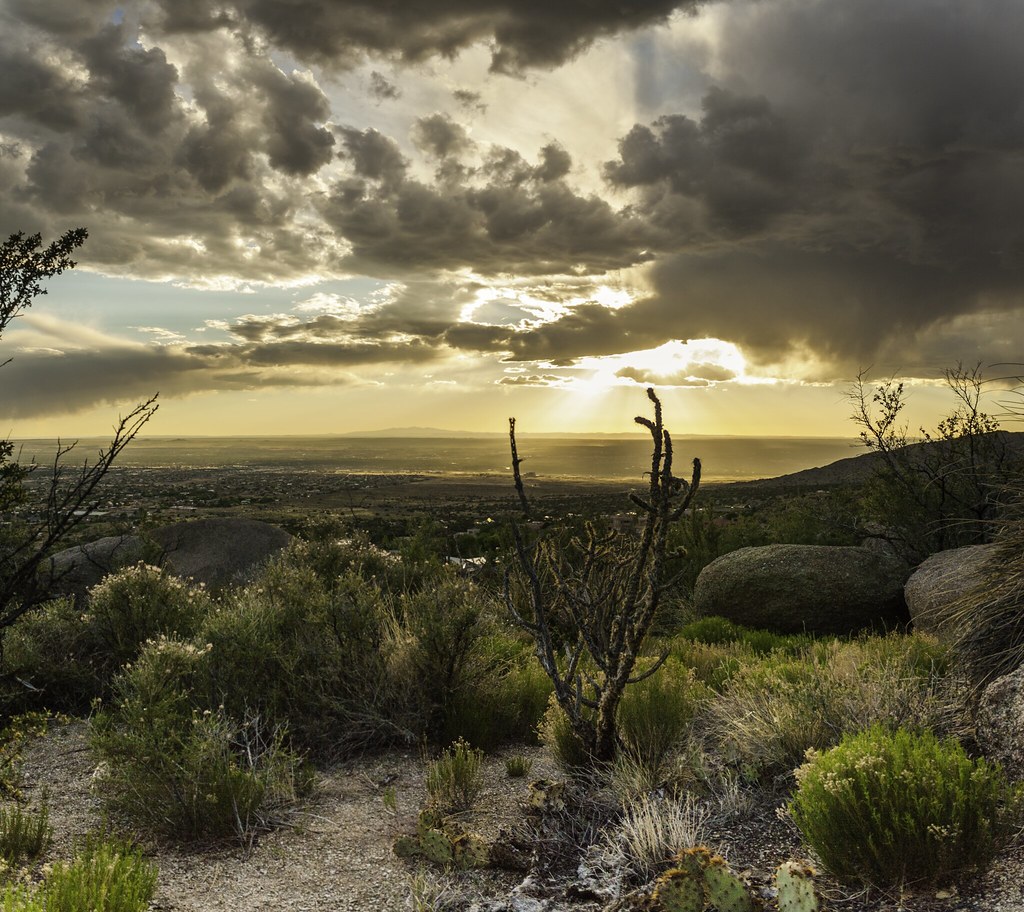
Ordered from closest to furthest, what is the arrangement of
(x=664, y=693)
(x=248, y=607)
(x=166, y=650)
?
(x=664, y=693) < (x=166, y=650) < (x=248, y=607)

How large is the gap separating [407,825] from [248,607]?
144 inches

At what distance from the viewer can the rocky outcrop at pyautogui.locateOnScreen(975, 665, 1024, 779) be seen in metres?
4.20

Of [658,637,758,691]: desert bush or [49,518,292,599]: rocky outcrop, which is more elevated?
[49,518,292,599]: rocky outcrop

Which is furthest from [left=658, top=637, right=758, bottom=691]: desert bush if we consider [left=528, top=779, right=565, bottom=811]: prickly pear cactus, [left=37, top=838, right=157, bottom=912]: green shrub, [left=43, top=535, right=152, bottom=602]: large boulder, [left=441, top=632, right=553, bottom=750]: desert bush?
[left=43, top=535, right=152, bottom=602]: large boulder

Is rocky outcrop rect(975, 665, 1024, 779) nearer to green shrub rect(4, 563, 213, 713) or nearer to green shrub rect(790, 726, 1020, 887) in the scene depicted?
green shrub rect(790, 726, 1020, 887)

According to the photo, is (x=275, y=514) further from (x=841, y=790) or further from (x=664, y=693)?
(x=841, y=790)

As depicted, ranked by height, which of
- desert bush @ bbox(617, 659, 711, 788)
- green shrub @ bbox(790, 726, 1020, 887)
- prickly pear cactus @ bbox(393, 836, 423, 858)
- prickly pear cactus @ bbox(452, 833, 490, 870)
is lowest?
prickly pear cactus @ bbox(393, 836, 423, 858)

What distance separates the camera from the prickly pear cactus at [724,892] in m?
3.41

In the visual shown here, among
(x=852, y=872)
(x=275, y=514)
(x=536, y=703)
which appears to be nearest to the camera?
(x=852, y=872)

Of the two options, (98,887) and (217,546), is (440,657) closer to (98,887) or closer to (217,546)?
(98,887)

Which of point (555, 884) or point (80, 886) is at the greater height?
point (80, 886)

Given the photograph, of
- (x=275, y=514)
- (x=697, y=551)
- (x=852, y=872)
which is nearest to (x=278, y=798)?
(x=852, y=872)

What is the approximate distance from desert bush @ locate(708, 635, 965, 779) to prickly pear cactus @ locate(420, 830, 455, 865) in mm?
2029

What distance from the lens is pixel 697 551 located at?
15047 mm
